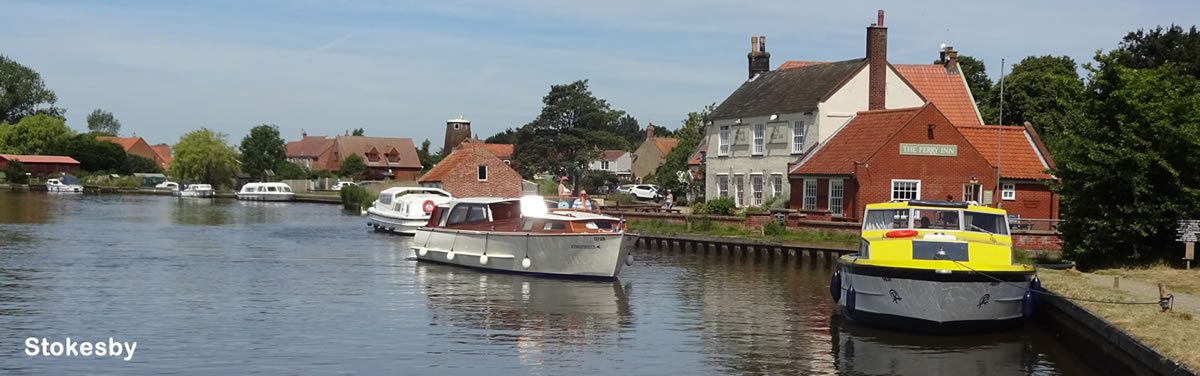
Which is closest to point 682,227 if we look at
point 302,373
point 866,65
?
point 866,65

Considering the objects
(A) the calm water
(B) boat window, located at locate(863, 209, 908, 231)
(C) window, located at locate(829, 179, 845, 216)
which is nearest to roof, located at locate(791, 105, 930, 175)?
(C) window, located at locate(829, 179, 845, 216)

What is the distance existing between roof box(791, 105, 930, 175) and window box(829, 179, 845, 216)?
0.45m

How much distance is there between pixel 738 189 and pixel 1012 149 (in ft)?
50.3

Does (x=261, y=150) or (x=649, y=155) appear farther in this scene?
(x=261, y=150)

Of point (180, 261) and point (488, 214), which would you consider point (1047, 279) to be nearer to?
point (488, 214)

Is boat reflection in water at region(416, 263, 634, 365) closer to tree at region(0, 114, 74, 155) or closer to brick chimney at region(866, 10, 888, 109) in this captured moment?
brick chimney at region(866, 10, 888, 109)

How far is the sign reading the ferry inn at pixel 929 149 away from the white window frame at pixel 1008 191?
2.42 meters

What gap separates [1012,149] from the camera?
164 ft

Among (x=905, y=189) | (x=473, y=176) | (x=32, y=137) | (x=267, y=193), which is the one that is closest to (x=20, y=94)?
(x=32, y=137)

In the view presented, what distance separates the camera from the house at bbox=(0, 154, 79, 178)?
141625 millimetres

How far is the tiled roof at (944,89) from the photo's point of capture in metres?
61.0

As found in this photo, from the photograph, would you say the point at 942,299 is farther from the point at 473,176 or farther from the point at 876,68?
the point at 473,176

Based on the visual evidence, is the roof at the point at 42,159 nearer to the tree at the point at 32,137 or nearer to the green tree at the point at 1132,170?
the tree at the point at 32,137

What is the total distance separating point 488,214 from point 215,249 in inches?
582
